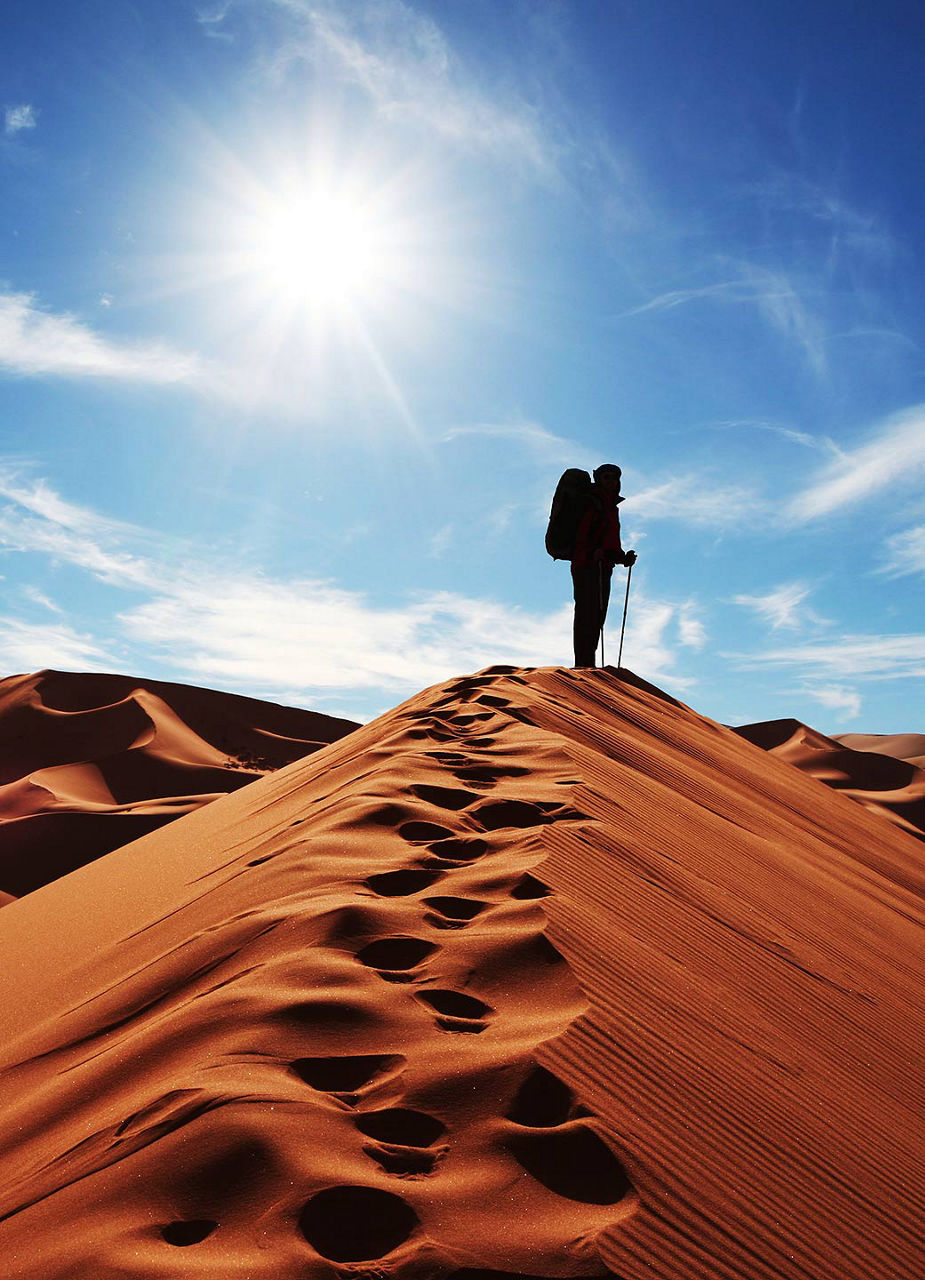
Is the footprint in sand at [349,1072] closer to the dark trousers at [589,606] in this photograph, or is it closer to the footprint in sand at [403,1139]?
the footprint in sand at [403,1139]

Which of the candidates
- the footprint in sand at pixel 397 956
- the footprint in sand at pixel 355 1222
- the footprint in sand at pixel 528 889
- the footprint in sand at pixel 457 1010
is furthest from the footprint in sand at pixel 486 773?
the footprint in sand at pixel 355 1222

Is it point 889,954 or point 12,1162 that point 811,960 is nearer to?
point 889,954

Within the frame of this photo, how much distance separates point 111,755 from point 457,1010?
13.3m

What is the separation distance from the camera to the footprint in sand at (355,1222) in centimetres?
137

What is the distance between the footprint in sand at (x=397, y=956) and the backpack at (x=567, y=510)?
6.52 metres

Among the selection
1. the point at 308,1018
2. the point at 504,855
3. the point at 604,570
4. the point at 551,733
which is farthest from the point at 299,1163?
the point at 604,570

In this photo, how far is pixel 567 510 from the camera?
333 inches

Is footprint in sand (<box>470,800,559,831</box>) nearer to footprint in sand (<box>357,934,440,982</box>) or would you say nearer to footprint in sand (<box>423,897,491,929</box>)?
footprint in sand (<box>423,897,491,929</box>)

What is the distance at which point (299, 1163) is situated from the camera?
1.51 metres

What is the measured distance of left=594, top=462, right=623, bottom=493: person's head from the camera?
8562mm

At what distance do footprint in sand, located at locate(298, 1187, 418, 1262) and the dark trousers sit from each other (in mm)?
7337

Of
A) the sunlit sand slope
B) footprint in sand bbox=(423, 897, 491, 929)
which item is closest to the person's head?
the sunlit sand slope

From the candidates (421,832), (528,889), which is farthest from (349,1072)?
(421,832)

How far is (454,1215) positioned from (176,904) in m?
2.43
